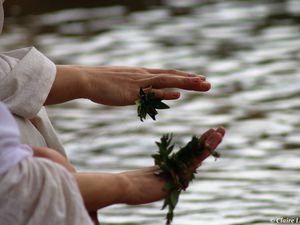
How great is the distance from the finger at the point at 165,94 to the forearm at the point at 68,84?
18 centimetres

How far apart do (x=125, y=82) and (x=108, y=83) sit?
4 centimetres

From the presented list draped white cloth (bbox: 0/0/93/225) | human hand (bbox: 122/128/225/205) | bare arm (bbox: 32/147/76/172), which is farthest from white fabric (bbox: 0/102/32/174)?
human hand (bbox: 122/128/225/205)

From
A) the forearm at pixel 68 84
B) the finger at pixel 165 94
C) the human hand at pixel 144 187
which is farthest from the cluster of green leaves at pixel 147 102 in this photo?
the human hand at pixel 144 187

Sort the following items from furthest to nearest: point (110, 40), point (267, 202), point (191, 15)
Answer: point (191, 15) → point (110, 40) → point (267, 202)

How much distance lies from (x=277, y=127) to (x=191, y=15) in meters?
2.68

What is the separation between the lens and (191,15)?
8.46 metres

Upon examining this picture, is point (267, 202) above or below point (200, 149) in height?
below

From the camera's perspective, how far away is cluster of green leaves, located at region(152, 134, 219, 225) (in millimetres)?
2656

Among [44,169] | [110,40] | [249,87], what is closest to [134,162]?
[249,87]

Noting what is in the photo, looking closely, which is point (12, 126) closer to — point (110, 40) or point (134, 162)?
point (134, 162)

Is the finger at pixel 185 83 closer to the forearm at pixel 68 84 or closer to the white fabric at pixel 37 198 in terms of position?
the forearm at pixel 68 84

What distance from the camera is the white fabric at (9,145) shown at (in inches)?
96.7

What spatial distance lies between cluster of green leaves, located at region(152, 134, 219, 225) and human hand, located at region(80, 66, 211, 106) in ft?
0.66

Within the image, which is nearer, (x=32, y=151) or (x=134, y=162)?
(x=32, y=151)
